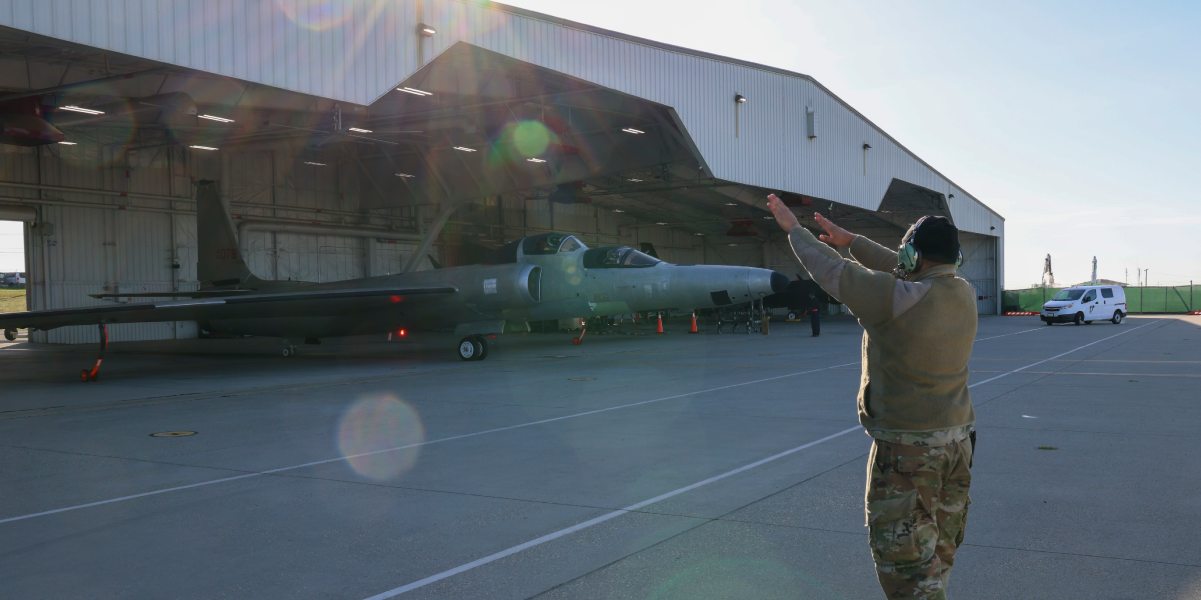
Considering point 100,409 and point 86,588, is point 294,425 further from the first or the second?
point 86,588

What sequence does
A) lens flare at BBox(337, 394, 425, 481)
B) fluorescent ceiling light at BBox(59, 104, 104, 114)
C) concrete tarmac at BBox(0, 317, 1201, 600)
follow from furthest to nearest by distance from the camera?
fluorescent ceiling light at BBox(59, 104, 104, 114)
lens flare at BBox(337, 394, 425, 481)
concrete tarmac at BBox(0, 317, 1201, 600)

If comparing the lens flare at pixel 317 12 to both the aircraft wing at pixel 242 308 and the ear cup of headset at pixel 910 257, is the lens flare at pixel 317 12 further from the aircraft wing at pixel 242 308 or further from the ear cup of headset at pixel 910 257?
the ear cup of headset at pixel 910 257

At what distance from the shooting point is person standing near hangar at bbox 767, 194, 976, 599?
296 centimetres

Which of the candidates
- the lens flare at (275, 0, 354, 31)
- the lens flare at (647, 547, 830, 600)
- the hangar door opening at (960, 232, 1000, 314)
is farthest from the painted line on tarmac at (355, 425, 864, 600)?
the hangar door opening at (960, 232, 1000, 314)

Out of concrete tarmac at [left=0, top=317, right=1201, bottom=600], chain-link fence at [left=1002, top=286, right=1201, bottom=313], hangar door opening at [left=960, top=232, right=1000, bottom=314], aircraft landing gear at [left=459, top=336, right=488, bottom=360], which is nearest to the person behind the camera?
concrete tarmac at [left=0, top=317, right=1201, bottom=600]

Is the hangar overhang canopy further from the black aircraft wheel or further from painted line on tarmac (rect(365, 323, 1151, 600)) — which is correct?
painted line on tarmac (rect(365, 323, 1151, 600))

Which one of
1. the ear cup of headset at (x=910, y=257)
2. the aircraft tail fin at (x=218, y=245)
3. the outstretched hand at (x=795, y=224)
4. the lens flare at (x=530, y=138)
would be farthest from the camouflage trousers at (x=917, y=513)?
the lens flare at (x=530, y=138)

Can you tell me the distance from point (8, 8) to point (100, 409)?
5.95m

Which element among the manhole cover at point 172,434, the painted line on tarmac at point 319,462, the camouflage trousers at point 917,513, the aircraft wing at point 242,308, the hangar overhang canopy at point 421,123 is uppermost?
the hangar overhang canopy at point 421,123

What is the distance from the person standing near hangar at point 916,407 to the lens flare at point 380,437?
4.61 m

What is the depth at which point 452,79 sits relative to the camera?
22219mm

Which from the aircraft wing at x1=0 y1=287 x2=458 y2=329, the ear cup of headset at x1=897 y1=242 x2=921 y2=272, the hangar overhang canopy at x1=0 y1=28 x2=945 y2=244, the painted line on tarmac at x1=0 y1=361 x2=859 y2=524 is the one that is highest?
the hangar overhang canopy at x1=0 y1=28 x2=945 y2=244

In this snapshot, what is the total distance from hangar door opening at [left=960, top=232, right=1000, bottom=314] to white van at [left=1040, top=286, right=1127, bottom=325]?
688 inches

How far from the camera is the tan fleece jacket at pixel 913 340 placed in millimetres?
3010
